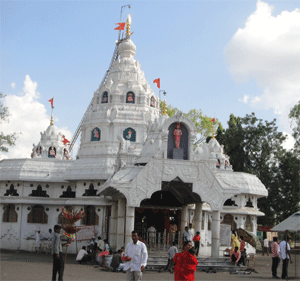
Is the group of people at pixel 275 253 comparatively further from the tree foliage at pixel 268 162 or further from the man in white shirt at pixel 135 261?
the tree foliage at pixel 268 162

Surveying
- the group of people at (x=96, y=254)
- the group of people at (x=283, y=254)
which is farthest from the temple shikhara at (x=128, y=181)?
the group of people at (x=283, y=254)

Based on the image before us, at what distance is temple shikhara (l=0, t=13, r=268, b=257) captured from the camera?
23656 mm

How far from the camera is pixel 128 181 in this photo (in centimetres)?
2300

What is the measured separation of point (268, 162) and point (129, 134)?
57.1 feet

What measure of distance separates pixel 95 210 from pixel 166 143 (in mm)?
10726

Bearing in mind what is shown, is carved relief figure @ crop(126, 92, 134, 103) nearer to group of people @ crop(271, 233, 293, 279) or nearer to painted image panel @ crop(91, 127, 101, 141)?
painted image panel @ crop(91, 127, 101, 141)

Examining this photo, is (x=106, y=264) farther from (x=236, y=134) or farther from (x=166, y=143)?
(x=236, y=134)

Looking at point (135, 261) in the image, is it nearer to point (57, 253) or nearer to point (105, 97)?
point (57, 253)

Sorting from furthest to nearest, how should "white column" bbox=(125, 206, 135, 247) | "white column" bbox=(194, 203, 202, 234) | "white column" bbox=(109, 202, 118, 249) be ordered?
"white column" bbox=(109, 202, 118, 249)
"white column" bbox=(194, 203, 202, 234)
"white column" bbox=(125, 206, 135, 247)

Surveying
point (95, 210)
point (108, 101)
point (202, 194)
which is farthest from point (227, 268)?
point (108, 101)

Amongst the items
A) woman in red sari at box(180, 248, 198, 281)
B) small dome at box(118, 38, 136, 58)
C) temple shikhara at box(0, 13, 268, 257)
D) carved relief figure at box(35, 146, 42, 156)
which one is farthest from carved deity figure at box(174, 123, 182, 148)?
carved relief figure at box(35, 146, 42, 156)

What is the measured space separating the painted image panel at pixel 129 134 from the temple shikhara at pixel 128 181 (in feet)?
0.28

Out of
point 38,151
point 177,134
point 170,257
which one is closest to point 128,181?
point 177,134

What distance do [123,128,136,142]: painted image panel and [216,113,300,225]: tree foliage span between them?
1490 centimetres
